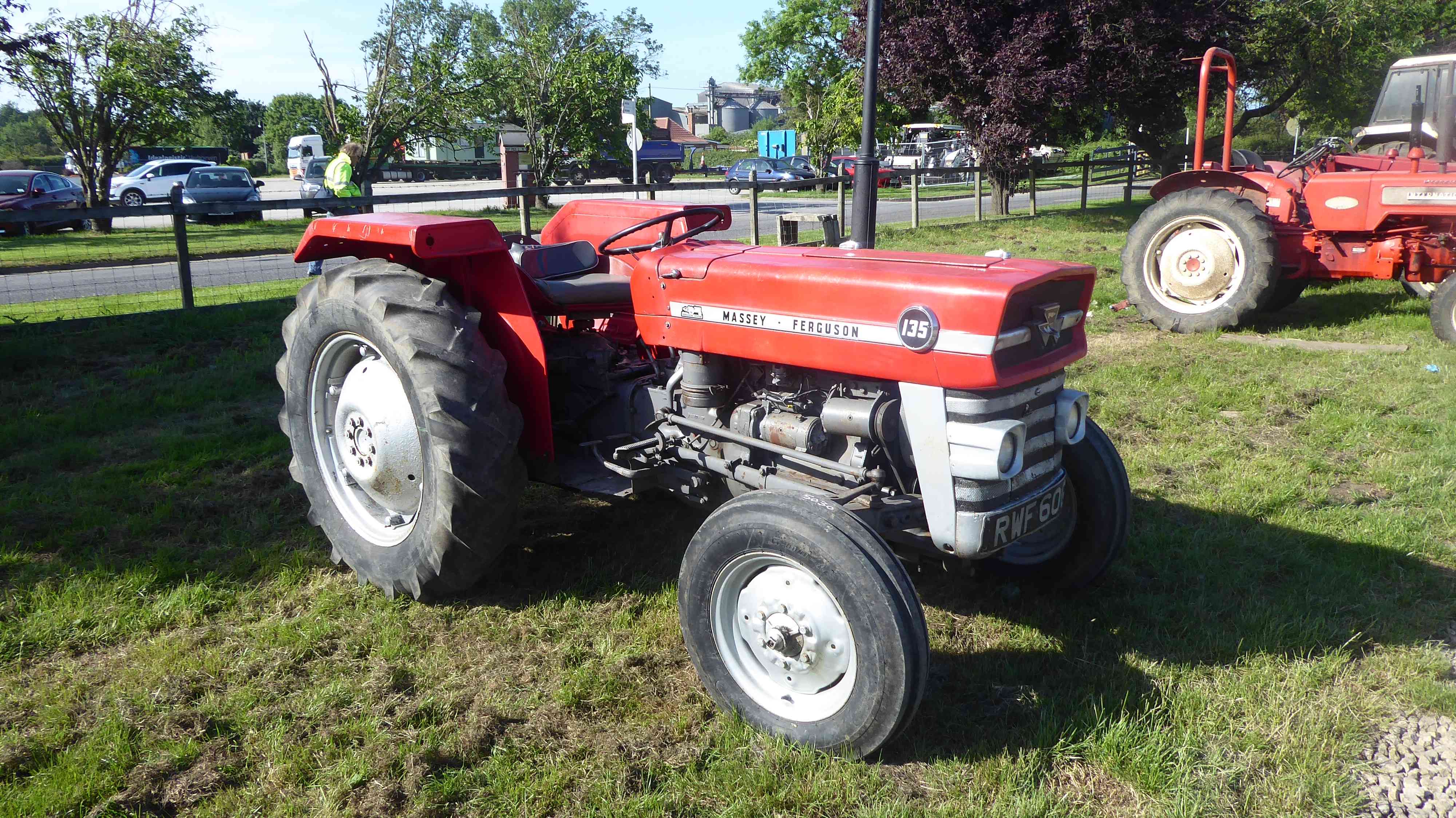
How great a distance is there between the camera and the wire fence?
27.7 feet

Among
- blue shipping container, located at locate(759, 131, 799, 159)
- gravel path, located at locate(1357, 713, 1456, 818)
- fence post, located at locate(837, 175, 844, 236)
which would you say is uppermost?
blue shipping container, located at locate(759, 131, 799, 159)

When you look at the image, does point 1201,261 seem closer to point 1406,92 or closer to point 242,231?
point 1406,92

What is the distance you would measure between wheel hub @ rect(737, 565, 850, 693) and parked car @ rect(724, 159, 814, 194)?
3254 cm

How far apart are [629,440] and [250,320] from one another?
5.60 m

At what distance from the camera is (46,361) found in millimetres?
6426

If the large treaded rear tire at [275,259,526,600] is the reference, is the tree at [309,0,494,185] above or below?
above

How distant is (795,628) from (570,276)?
1.84m

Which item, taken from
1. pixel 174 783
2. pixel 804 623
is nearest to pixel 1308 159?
pixel 804 623

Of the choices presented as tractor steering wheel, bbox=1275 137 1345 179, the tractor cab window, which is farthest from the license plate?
the tractor cab window

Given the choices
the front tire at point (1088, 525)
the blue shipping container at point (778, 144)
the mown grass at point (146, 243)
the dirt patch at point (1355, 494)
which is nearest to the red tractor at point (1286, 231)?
the dirt patch at point (1355, 494)

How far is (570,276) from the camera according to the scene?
3.86m

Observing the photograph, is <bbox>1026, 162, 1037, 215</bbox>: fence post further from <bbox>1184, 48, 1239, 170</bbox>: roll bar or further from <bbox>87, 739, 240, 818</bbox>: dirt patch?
<bbox>87, 739, 240, 818</bbox>: dirt patch

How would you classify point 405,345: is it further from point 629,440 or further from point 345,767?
point 345,767

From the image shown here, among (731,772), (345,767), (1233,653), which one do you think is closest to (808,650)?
(731,772)
